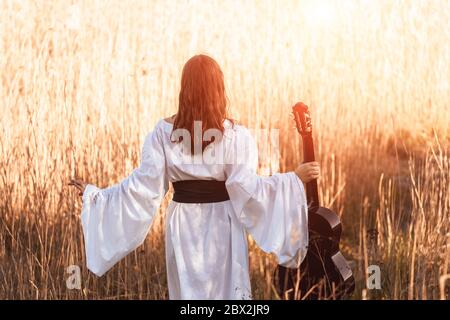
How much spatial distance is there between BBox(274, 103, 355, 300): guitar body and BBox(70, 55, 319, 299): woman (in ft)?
0.27

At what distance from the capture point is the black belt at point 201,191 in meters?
3.14

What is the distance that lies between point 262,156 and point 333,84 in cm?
150

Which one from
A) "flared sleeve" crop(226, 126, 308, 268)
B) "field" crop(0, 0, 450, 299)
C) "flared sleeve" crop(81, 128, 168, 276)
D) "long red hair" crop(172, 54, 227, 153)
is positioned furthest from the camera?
"field" crop(0, 0, 450, 299)

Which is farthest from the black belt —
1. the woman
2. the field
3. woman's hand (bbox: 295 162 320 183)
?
the field

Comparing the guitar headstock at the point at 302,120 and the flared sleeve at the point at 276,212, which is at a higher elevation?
the guitar headstock at the point at 302,120

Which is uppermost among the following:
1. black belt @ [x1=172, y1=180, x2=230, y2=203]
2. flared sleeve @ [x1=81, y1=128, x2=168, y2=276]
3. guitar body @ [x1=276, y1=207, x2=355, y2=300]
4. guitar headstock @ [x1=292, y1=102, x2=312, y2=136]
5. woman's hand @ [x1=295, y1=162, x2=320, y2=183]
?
guitar headstock @ [x1=292, y1=102, x2=312, y2=136]

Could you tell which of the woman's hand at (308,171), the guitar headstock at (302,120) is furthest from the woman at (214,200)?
the guitar headstock at (302,120)

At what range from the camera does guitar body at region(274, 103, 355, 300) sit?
322 cm

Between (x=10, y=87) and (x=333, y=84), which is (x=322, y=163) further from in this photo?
(x=10, y=87)

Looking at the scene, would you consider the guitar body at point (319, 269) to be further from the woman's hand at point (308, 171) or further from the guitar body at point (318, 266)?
the woman's hand at point (308, 171)

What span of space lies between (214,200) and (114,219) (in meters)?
0.41

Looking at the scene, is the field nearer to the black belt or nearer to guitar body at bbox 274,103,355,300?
guitar body at bbox 274,103,355,300

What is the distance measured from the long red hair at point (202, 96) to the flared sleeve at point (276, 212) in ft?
0.43

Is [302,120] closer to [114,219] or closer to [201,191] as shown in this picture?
[201,191]
